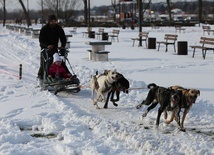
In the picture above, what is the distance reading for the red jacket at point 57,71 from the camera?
418 inches

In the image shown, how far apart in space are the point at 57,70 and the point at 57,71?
60mm

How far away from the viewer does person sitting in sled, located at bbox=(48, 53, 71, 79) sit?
34.7 feet

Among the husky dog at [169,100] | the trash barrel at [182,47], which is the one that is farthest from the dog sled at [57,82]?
the trash barrel at [182,47]

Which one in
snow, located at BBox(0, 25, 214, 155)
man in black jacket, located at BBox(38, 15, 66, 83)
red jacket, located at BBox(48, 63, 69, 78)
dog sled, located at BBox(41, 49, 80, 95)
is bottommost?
snow, located at BBox(0, 25, 214, 155)

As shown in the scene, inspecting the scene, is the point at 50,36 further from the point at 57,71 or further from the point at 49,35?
the point at 57,71

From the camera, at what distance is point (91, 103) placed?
9.39 meters

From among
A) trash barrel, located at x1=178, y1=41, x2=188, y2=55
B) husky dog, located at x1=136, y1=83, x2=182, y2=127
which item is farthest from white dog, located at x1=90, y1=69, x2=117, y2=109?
trash barrel, located at x1=178, y1=41, x2=188, y2=55

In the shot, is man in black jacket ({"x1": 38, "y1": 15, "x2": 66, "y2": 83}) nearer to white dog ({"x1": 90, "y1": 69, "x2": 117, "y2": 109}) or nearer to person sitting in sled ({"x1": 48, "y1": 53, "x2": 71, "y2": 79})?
person sitting in sled ({"x1": 48, "y1": 53, "x2": 71, "y2": 79})

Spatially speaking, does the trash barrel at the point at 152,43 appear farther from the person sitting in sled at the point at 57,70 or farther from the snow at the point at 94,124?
the person sitting in sled at the point at 57,70

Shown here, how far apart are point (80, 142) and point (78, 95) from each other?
3939 millimetres

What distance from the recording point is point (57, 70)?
10.7 m

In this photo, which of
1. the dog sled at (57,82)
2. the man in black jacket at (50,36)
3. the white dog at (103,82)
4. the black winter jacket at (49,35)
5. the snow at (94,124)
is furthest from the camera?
the black winter jacket at (49,35)

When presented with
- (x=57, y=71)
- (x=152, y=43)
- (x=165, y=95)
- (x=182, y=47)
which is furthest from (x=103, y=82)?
(x=152, y=43)

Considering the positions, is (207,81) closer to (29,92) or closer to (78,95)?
(78,95)
